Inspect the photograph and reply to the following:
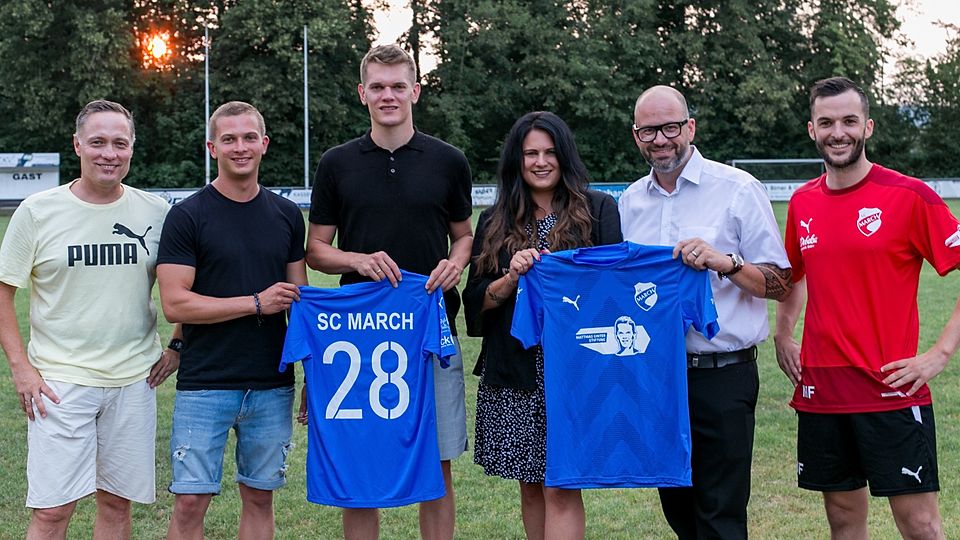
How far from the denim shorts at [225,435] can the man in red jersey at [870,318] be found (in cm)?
248

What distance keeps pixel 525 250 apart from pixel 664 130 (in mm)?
812

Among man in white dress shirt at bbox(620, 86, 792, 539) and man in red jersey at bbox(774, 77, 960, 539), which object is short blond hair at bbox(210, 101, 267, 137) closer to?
man in white dress shirt at bbox(620, 86, 792, 539)

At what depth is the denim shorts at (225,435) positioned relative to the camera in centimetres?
448

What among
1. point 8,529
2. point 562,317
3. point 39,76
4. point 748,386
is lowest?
point 8,529

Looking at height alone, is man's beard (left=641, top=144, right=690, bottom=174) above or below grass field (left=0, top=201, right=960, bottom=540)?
above

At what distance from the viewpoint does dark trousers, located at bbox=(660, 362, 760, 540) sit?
432 centimetres

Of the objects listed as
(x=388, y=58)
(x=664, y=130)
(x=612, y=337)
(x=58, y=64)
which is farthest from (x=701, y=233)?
(x=58, y=64)

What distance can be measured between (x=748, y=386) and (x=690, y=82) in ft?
154

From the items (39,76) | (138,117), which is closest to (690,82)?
(138,117)

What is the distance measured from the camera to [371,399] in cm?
467

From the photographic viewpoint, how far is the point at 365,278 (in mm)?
4770

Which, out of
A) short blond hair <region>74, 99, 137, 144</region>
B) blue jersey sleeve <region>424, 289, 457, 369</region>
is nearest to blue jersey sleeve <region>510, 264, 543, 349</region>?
blue jersey sleeve <region>424, 289, 457, 369</region>

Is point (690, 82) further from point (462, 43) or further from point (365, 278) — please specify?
point (365, 278)

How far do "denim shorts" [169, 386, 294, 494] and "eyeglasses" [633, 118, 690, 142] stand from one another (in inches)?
81.0
